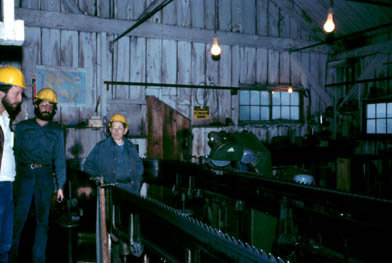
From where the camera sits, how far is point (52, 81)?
791cm

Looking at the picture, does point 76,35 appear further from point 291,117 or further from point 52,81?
point 291,117

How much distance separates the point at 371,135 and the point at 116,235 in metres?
9.07

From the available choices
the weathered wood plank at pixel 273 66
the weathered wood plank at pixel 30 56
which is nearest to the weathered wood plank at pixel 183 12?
the weathered wood plank at pixel 273 66

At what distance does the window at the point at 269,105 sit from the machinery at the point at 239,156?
16.5 ft

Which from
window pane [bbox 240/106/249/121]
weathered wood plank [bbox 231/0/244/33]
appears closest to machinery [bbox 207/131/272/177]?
window pane [bbox 240/106/249/121]

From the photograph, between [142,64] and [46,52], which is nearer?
[46,52]

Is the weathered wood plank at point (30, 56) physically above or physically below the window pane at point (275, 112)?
above

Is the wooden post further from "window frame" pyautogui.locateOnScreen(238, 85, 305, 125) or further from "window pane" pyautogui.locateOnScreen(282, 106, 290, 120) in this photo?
"window pane" pyautogui.locateOnScreen(282, 106, 290, 120)

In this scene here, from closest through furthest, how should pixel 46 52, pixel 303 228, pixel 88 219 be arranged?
1. pixel 303 228
2. pixel 88 219
3. pixel 46 52

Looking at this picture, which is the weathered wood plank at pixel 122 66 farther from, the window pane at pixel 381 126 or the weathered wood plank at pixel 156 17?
the window pane at pixel 381 126

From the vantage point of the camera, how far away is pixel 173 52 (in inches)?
360

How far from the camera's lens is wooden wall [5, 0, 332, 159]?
8023 millimetres

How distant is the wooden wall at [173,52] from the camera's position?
8.02m

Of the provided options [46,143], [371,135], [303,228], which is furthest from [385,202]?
[371,135]
